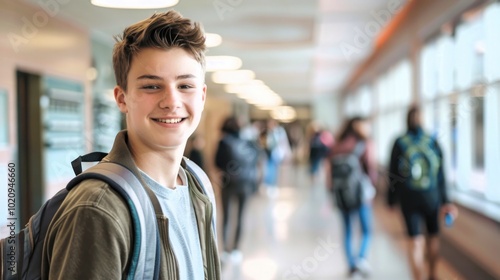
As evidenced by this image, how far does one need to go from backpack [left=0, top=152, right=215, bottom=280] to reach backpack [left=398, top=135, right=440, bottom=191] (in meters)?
4.22

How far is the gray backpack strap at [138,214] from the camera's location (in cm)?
112

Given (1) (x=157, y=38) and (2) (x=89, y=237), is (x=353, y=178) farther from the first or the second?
(2) (x=89, y=237)

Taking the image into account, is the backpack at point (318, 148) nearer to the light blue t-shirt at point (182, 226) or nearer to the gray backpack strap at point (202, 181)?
the gray backpack strap at point (202, 181)

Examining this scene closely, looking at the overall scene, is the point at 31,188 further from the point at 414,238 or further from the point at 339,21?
the point at 339,21

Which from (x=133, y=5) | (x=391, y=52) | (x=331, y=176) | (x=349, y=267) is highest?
(x=391, y=52)

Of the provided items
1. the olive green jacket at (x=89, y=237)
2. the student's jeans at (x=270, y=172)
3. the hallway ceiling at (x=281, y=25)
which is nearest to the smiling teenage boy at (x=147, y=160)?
the olive green jacket at (x=89, y=237)

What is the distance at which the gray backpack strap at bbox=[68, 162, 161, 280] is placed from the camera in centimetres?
112

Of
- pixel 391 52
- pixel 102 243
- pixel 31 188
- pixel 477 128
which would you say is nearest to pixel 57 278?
pixel 102 243

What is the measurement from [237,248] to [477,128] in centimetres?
311

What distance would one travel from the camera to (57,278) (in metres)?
1.08

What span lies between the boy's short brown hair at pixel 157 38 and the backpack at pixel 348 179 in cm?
476

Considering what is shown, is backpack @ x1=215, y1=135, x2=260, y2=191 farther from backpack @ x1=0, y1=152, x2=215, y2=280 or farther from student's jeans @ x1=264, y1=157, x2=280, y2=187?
student's jeans @ x1=264, y1=157, x2=280, y2=187

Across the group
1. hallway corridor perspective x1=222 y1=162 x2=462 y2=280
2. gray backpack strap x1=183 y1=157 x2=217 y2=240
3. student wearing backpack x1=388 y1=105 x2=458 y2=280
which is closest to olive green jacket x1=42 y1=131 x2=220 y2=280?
gray backpack strap x1=183 y1=157 x2=217 y2=240

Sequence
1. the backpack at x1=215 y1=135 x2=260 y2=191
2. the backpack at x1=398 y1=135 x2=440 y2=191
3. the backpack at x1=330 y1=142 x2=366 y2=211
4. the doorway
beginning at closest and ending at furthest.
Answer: the doorway
the backpack at x1=398 y1=135 x2=440 y2=191
the backpack at x1=330 y1=142 x2=366 y2=211
the backpack at x1=215 y1=135 x2=260 y2=191
